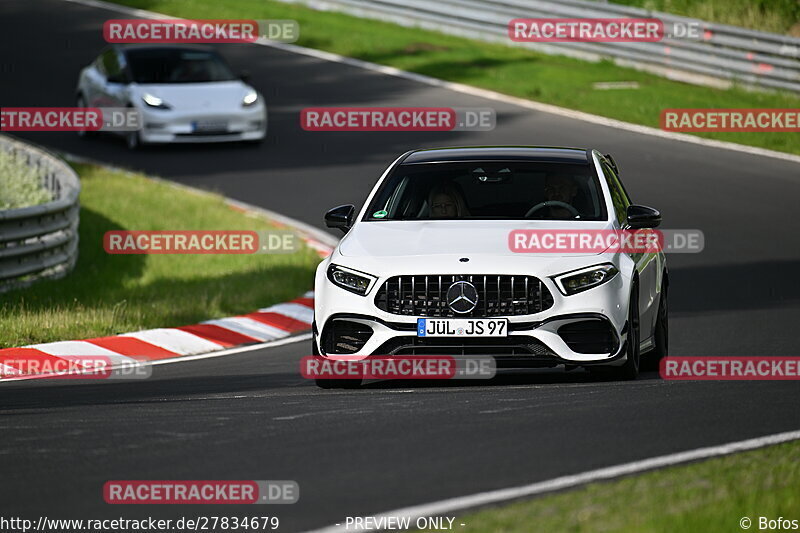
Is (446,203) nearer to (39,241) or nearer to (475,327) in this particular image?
(475,327)

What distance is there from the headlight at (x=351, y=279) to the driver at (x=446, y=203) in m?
1.10

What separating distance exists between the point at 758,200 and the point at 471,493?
51.0 ft

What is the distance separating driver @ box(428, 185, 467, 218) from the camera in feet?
37.7

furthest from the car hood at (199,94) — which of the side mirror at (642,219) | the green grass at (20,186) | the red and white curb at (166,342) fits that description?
the side mirror at (642,219)

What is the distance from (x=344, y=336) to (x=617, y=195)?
248 centimetres

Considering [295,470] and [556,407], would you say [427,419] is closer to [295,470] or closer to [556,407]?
[556,407]

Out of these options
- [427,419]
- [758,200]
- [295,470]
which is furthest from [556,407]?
[758,200]

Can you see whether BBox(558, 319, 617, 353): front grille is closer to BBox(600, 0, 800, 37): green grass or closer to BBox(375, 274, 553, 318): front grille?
BBox(375, 274, 553, 318): front grille

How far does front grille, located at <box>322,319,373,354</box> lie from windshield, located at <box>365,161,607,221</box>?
45.3 inches

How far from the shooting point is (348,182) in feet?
76.0

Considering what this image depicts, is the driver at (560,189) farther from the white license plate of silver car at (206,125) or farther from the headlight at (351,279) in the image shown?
the white license plate of silver car at (206,125)

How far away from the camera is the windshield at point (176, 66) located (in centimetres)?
2714

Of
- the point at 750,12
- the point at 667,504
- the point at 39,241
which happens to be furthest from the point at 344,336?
the point at 750,12

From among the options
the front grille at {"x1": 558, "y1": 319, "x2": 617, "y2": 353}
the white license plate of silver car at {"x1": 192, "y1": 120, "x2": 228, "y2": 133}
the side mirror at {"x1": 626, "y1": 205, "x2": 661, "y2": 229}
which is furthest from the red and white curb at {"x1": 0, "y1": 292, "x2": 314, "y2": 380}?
the white license plate of silver car at {"x1": 192, "y1": 120, "x2": 228, "y2": 133}
